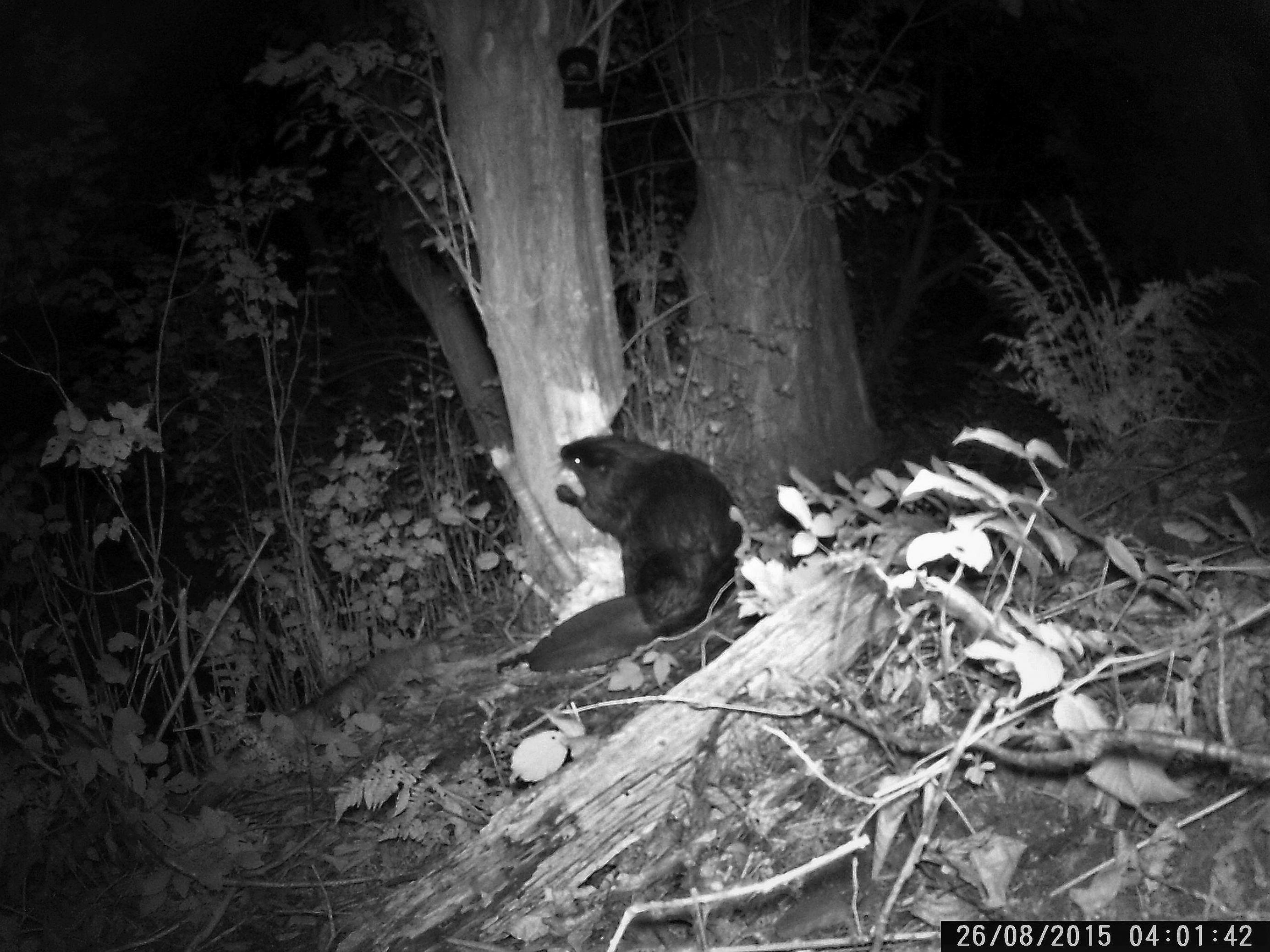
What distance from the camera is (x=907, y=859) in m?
2.17

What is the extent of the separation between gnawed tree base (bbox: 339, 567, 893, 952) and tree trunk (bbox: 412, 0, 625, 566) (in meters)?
2.04

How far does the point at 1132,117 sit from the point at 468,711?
643cm

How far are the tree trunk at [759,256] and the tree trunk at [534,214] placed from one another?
1.90m

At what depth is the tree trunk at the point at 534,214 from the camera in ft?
14.3

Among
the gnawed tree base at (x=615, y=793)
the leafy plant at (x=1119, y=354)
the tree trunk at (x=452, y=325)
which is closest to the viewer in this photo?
the gnawed tree base at (x=615, y=793)

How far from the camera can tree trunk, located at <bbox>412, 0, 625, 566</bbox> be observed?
4.35 meters

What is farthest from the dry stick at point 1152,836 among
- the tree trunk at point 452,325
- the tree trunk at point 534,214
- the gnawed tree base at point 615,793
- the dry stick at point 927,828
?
the tree trunk at point 452,325

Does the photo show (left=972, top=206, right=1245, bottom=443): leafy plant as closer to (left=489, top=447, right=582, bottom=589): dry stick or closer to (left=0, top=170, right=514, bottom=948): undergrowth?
(left=489, top=447, right=582, bottom=589): dry stick

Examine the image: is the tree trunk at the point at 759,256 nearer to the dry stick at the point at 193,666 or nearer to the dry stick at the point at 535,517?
the dry stick at the point at 535,517

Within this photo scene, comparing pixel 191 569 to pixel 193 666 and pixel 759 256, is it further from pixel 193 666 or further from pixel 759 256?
pixel 759 256
